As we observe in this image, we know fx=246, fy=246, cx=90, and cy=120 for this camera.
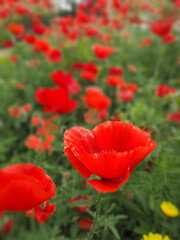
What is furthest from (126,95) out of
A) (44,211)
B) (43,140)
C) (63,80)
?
(44,211)

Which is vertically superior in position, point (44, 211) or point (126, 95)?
point (44, 211)

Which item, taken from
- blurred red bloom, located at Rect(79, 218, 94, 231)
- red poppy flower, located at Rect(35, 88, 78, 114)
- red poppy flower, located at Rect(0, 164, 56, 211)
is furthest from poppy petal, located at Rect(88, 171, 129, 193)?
red poppy flower, located at Rect(35, 88, 78, 114)

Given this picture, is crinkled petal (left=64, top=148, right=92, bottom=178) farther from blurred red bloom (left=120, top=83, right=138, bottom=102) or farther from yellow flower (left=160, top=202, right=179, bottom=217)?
blurred red bloom (left=120, top=83, right=138, bottom=102)

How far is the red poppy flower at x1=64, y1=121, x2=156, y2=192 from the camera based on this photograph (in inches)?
23.1

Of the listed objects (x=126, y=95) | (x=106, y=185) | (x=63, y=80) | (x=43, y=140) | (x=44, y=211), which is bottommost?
(x=126, y=95)

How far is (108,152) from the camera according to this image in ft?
2.18

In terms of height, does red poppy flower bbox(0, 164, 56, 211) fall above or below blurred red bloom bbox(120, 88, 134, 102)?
above

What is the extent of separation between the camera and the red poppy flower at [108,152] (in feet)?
1.93

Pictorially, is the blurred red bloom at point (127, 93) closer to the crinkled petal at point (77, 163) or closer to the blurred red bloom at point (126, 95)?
the blurred red bloom at point (126, 95)

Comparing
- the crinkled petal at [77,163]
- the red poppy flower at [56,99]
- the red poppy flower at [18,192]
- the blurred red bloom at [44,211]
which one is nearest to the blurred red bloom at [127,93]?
the red poppy flower at [56,99]

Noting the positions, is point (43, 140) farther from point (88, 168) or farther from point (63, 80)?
point (88, 168)

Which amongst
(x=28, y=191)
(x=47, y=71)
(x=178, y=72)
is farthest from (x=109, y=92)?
(x=28, y=191)

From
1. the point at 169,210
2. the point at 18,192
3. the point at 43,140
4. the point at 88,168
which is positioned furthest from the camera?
the point at 43,140

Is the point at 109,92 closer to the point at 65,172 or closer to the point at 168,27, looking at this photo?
the point at 168,27
